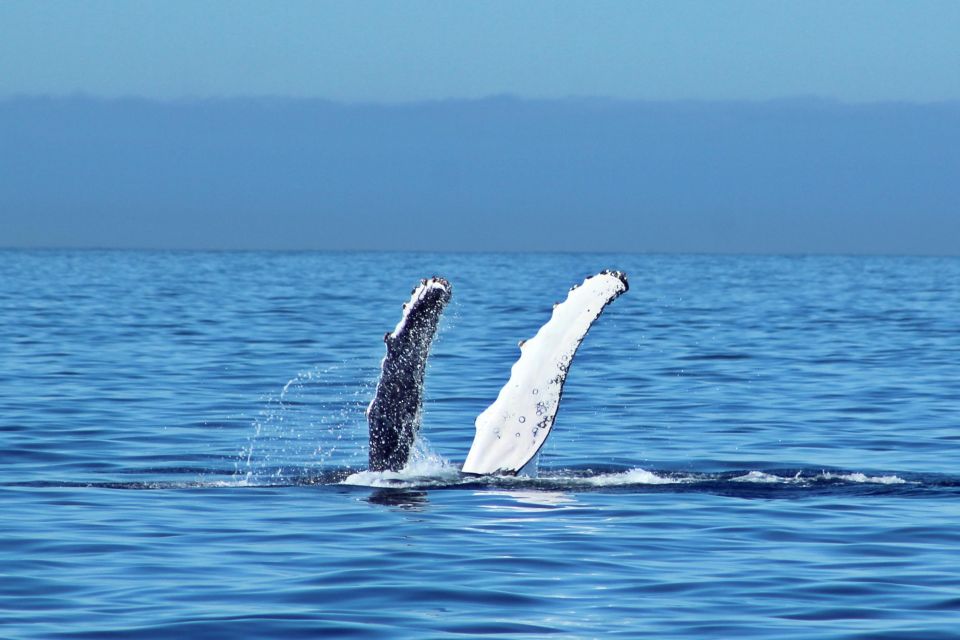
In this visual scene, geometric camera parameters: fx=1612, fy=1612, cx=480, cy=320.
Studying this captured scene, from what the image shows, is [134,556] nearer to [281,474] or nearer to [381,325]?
[281,474]

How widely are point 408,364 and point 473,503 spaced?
143 cm

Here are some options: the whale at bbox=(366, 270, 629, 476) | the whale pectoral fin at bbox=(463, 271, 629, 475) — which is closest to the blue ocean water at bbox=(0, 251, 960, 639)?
the whale at bbox=(366, 270, 629, 476)

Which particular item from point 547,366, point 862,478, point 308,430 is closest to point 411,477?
point 547,366

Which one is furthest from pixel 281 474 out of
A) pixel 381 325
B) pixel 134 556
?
pixel 381 325

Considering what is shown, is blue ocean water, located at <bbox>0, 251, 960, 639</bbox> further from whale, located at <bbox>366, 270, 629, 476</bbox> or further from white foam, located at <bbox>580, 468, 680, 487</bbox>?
whale, located at <bbox>366, 270, 629, 476</bbox>

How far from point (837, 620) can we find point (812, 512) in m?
3.53

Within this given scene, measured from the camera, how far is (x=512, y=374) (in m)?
11.5

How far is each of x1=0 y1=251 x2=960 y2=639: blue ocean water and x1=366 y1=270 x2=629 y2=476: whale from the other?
512 mm

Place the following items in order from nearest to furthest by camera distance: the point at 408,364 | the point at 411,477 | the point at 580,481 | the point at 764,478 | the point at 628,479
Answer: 1. the point at 408,364
2. the point at 411,477
3. the point at 580,481
4. the point at 628,479
5. the point at 764,478

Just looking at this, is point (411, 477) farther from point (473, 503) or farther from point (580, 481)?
point (580, 481)

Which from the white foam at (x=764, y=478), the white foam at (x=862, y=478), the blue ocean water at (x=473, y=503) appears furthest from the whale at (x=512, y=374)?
the white foam at (x=862, y=478)

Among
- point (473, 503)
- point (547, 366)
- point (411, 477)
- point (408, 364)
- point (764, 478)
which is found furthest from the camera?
point (764, 478)

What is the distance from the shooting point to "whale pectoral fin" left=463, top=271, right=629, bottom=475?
36.9 feet

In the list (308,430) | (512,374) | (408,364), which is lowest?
(308,430)
